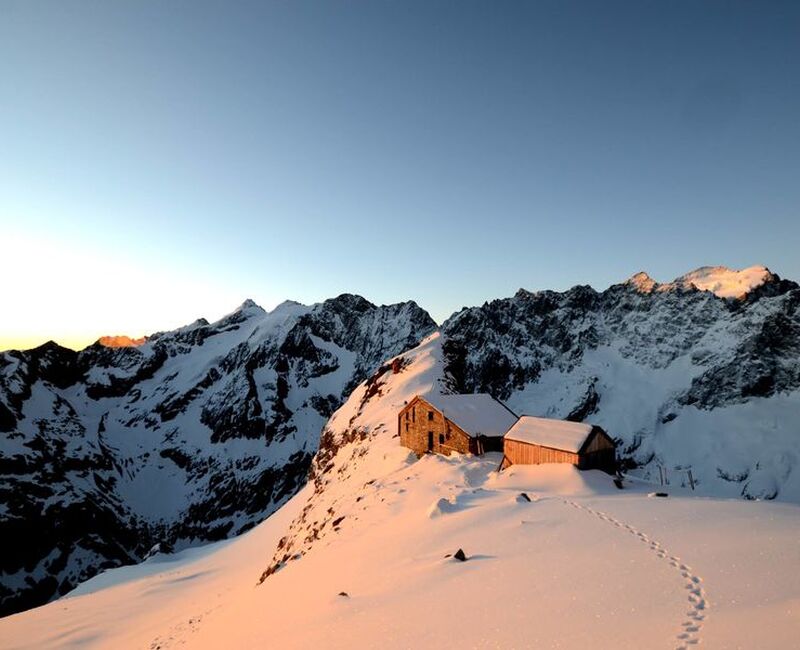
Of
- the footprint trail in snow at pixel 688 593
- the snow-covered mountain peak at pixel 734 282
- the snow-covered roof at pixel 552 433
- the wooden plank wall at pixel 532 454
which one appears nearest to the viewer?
the footprint trail in snow at pixel 688 593

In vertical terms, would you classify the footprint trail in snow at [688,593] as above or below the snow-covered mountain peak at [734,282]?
below

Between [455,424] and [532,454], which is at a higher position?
[455,424]

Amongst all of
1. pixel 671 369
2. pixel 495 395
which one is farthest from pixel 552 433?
pixel 671 369

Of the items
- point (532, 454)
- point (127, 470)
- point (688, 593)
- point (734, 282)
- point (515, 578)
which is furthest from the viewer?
point (734, 282)

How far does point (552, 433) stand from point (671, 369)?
15720cm

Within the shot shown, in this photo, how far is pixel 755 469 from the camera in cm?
12500

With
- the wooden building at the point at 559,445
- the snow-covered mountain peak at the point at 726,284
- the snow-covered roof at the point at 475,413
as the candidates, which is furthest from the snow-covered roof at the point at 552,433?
the snow-covered mountain peak at the point at 726,284

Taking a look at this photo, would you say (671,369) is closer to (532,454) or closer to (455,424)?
(455,424)

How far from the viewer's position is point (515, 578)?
13.9m

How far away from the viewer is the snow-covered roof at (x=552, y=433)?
104ft

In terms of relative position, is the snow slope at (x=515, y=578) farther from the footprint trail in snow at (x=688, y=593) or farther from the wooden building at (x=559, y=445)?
the wooden building at (x=559, y=445)

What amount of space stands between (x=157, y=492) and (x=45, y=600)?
58.8 m

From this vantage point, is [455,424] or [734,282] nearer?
[455,424]

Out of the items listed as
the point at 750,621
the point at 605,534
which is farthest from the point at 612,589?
the point at 605,534
